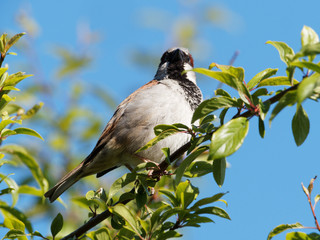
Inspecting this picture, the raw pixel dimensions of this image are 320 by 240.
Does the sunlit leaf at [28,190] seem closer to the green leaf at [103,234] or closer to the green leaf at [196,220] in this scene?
the green leaf at [103,234]

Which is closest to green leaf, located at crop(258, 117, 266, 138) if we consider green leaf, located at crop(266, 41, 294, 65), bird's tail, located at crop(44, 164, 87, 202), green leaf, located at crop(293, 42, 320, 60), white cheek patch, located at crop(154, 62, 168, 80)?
green leaf, located at crop(266, 41, 294, 65)

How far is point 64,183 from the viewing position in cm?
299

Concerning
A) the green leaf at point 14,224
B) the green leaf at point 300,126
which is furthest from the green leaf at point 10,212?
the green leaf at point 300,126

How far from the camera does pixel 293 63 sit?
1267 millimetres

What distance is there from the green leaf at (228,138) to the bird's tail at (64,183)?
168 centimetres

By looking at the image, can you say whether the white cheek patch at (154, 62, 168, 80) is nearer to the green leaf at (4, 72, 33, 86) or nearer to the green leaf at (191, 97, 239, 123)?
the green leaf at (4, 72, 33, 86)

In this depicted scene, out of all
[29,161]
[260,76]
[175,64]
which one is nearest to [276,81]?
[260,76]

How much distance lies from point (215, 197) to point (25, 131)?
2.99ft

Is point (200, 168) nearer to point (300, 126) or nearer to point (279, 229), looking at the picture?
point (279, 229)

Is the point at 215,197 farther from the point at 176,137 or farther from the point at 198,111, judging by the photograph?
the point at 176,137

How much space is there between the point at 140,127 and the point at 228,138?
6.50ft

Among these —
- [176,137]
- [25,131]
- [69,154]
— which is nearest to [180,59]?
[176,137]

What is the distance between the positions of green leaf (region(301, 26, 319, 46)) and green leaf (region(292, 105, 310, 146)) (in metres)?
0.20

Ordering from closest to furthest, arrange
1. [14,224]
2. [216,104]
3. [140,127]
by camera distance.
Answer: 1. [216,104]
2. [14,224]
3. [140,127]
